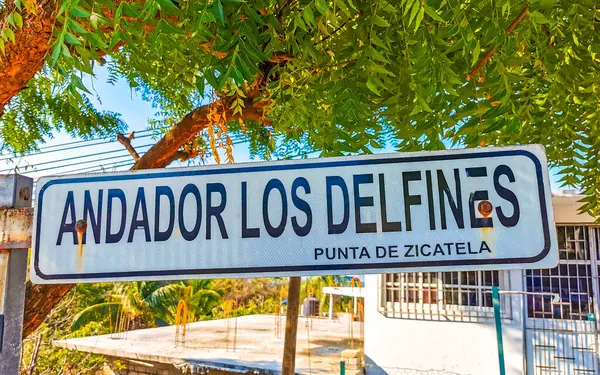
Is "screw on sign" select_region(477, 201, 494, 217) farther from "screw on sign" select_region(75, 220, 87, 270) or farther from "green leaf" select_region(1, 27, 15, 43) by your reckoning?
"green leaf" select_region(1, 27, 15, 43)

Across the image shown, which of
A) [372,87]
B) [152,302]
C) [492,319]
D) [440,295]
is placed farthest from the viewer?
[152,302]

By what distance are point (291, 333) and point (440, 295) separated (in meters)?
3.10

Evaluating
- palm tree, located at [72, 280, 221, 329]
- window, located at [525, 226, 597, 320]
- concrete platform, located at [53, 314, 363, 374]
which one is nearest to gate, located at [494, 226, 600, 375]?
window, located at [525, 226, 597, 320]

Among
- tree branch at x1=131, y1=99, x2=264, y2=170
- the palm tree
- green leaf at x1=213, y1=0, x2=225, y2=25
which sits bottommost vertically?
the palm tree

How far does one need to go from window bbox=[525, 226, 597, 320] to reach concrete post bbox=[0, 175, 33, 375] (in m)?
7.64

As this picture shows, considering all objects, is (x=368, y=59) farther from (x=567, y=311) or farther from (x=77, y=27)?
(x=567, y=311)

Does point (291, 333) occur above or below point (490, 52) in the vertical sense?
below

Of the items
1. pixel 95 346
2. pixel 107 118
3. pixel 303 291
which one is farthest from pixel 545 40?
pixel 303 291

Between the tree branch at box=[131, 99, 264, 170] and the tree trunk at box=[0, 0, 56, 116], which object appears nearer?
the tree trunk at box=[0, 0, 56, 116]

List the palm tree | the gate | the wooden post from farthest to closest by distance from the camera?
the palm tree < the gate < the wooden post

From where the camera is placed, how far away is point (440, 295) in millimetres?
7457

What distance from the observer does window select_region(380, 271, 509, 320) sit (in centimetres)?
721

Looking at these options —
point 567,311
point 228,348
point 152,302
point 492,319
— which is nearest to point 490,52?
point 492,319

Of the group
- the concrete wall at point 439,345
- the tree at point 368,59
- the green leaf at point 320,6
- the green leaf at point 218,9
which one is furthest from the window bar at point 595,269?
the green leaf at point 218,9
